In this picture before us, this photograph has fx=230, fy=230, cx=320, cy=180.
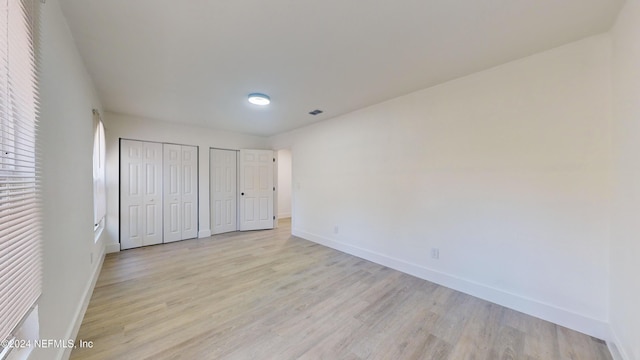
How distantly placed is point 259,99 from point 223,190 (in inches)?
116

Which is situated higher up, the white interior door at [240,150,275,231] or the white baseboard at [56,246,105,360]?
the white interior door at [240,150,275,231]

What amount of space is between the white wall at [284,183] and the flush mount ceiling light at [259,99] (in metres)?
4.26

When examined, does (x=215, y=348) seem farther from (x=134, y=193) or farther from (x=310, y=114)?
(x=134, y=193)

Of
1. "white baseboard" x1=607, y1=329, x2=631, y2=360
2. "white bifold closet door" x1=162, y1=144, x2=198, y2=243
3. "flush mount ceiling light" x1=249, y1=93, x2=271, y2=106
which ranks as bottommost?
"white baseboard" x1=607, y1=329, x2=631, y2=360

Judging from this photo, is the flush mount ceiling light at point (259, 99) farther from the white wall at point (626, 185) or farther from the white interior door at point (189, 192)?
the white wall at point (626, 185)

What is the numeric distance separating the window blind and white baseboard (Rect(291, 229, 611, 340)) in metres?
3.24

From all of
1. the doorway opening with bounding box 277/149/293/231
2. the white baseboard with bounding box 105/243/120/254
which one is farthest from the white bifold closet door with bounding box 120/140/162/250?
the doorway opening with bounding box 277/149/293/231

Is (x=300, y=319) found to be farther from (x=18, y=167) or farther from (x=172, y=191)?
(x=172, y=191)

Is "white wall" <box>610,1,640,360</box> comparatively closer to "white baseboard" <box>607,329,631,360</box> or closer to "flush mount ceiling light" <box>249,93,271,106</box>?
"white baseboard" <box>607,329,631,360</box>

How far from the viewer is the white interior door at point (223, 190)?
5.19 meters

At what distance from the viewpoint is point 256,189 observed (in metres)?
5.65

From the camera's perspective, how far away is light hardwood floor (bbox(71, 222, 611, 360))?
169cm

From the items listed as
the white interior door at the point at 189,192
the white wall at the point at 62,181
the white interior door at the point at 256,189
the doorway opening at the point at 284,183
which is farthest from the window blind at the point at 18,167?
the doorway opening at the point at 284,183

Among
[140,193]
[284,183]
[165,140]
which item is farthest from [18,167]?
[284,183]
